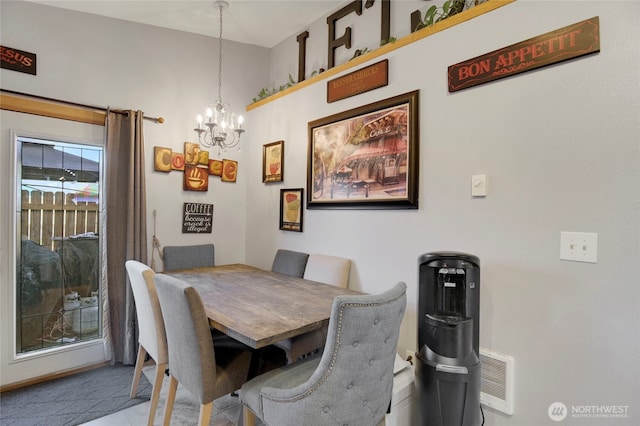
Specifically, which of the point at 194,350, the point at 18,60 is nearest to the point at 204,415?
the point at 194,350

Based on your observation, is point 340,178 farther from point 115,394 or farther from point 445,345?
point 115,394

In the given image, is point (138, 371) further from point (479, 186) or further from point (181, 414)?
point (479, 186)

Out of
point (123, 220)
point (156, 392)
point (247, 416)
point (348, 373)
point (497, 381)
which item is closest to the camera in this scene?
point (348, 373)

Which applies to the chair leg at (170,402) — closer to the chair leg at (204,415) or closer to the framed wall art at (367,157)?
the chair leg at (204,415)

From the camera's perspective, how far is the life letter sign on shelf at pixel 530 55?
4.73 feet

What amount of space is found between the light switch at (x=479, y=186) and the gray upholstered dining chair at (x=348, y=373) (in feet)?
2.81

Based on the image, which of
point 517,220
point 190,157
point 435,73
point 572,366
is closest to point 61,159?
point 190,157

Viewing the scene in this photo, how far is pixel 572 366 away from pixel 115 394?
9.51 ft

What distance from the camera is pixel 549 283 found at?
154 cm

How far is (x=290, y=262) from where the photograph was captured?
9.60ft

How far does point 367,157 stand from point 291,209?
103 cm

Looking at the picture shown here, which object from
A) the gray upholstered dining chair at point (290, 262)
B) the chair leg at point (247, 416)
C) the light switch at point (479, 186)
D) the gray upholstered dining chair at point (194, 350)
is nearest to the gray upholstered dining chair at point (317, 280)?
the gray upholstered dining chair at point (290, 262)

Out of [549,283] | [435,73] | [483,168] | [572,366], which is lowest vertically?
[572,366]

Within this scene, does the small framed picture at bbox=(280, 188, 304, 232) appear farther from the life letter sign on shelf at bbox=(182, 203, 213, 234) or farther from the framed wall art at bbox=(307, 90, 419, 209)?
the life letter sign on shelf at bbox=(182, 203, 213, 234)
